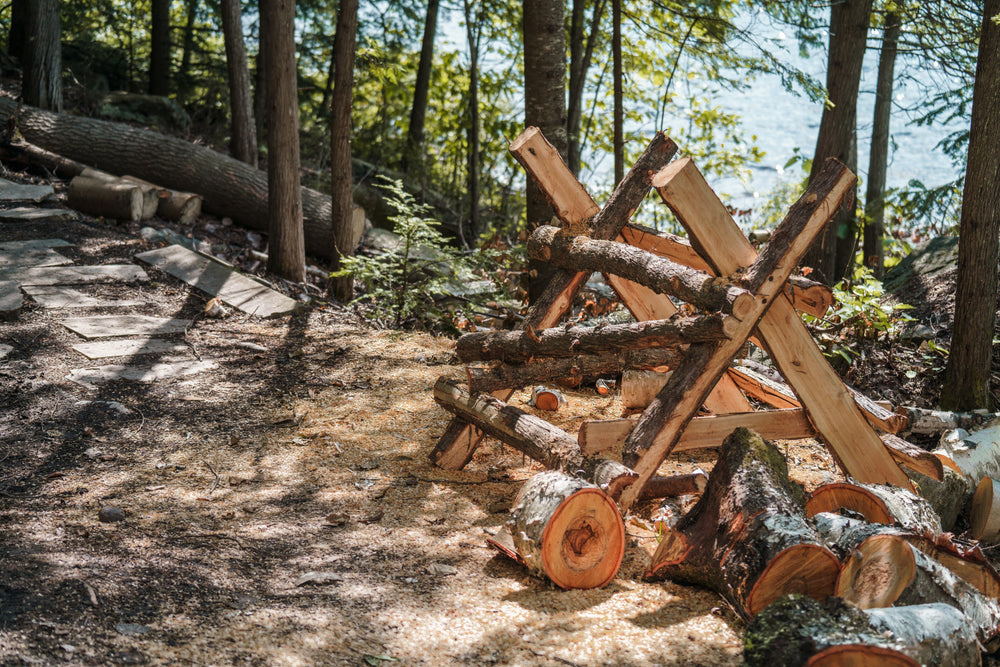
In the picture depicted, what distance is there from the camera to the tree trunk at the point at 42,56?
955cm

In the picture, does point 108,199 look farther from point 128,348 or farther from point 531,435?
point 531,435

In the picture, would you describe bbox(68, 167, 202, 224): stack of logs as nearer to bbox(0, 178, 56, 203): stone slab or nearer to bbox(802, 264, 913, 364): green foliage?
bbox(0, 178, 56, 203): stone slab

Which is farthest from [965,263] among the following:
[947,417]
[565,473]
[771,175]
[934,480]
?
[771,175]

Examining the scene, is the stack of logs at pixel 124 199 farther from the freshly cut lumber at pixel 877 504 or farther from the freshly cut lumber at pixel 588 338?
the freshly cut lumber at pixel 877 504

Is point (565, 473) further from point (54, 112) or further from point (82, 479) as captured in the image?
point (54, 112)

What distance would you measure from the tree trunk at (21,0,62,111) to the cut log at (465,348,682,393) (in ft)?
27.5

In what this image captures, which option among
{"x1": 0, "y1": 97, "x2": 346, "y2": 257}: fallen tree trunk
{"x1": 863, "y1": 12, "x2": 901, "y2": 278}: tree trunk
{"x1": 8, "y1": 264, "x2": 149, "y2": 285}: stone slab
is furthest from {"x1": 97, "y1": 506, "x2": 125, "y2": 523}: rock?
{"x1": 863, "y1": 12, "x2": 901, "y2": 278}: tree trunk

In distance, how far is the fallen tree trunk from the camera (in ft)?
29.2

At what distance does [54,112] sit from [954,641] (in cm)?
1056

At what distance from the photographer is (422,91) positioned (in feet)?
39.8

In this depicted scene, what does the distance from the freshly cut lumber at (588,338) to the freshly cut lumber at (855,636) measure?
133 centimetres

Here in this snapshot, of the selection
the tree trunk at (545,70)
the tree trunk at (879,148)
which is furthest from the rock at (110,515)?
the tree trunk at (879,148)

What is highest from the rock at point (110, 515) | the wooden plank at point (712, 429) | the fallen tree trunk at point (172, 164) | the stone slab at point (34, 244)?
the fallen tree trunk at point (172, 164)

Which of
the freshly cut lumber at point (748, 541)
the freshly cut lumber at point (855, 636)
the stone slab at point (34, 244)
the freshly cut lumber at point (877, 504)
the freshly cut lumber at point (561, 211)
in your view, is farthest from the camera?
the stone slab at point (34, 244)
